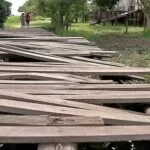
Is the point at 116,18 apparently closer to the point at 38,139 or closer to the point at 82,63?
the point at 82,63

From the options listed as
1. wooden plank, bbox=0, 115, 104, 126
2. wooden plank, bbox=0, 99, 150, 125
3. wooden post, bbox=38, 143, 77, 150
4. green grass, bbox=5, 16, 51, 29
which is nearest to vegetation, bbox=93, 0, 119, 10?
green grass, bbox=5, 16, 51, 29

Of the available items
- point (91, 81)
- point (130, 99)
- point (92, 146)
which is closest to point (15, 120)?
point (92, 146)

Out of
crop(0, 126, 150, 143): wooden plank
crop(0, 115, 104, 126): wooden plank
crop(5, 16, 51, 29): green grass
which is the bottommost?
crop(5, 16, 51, 29): green grass

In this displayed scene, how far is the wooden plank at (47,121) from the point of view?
3307mm

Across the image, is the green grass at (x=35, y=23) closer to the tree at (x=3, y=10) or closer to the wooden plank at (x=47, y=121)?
the tree at (x=3, y=10)

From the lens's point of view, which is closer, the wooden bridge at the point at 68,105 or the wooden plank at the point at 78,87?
the wooden bridge at the point at 68,105

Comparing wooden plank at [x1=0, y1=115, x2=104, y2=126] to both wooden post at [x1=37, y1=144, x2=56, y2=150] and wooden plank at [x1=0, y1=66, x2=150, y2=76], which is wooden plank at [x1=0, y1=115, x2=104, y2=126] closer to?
wooden post at [x1=37, y1=144, x2=56, y2=150]

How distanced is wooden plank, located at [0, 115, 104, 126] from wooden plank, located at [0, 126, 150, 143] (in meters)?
0.08

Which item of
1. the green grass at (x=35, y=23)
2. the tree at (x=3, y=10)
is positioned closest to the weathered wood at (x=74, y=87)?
the tree at (x=3, y=10)

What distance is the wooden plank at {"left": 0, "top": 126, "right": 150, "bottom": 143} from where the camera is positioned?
3.04 metres

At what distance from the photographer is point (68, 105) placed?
3789mm

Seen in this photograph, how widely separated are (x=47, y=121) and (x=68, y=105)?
490 mm

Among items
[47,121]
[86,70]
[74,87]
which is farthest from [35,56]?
[47,121]

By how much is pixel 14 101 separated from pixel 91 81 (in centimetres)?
150
